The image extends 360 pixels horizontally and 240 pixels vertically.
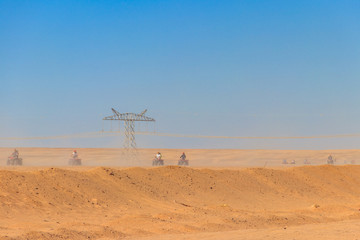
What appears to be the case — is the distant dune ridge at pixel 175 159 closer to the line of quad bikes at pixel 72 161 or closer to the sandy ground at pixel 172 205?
the line of quad bikes at pixel 72 161

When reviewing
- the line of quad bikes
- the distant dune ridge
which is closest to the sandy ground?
the line of quad bikes

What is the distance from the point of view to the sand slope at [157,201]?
55.5ft

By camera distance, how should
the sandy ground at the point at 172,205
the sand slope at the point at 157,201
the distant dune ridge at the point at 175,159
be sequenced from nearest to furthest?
the sandy ground at the point at 172,205, the sand slope at the point at 157,201, the distant dune ridge at the point at 175,159

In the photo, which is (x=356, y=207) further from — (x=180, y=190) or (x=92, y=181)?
(x=92, y=181)

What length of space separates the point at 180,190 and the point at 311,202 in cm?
731

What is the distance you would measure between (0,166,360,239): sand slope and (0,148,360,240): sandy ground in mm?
32

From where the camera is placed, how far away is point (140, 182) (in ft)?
84.3

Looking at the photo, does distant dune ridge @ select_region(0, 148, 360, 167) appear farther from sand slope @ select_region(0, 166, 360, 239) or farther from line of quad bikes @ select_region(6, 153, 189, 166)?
sand slope @ select_region(0, 166, 360, 239)

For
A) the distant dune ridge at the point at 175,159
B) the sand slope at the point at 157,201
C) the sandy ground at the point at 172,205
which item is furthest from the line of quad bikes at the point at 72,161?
the sand slope at the point at 157,201

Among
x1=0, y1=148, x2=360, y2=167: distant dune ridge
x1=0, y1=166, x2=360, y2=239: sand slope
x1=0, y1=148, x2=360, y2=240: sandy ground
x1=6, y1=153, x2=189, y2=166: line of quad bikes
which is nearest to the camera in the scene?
x1=0, y1=148, x2=360, y2=240: sandy ground

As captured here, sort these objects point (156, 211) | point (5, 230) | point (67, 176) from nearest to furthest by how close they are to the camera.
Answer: point (5, 230) < point (156, 211) < point (67, 176)

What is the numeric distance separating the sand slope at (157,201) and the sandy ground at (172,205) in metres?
0.03

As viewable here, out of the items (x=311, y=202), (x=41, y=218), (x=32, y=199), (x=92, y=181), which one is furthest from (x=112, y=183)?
(x=311, y=202)

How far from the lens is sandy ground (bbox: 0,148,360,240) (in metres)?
16.2
